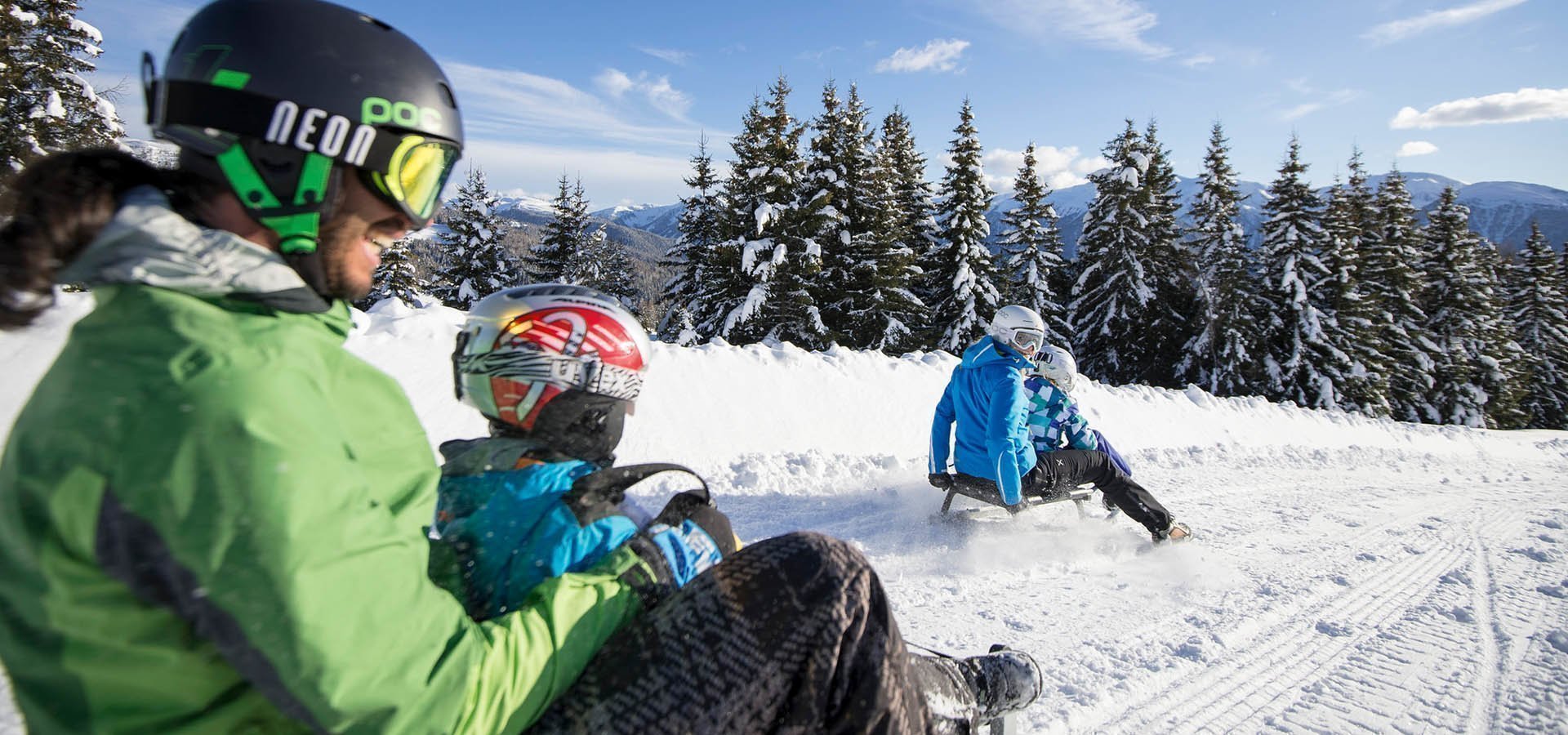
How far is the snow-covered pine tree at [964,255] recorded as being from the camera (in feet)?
80.8

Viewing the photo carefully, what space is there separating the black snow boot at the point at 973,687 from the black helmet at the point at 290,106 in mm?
1801

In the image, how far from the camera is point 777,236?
20.9 meters

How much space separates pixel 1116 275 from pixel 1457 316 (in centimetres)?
1565

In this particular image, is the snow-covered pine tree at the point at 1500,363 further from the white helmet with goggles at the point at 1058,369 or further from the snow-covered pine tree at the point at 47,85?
the snow-covered pine tree at the point at 47,85

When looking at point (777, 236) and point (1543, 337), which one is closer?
point (777, 236)

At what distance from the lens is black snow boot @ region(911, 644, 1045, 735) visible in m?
2.05

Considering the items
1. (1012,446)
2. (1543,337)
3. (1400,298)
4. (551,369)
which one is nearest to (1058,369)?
(1012,446)

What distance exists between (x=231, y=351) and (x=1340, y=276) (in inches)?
1287

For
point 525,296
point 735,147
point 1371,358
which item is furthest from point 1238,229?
point 525,296

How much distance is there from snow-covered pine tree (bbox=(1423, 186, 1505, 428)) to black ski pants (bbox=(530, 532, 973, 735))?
1483 inches

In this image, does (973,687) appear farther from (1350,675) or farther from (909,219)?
(909,219)

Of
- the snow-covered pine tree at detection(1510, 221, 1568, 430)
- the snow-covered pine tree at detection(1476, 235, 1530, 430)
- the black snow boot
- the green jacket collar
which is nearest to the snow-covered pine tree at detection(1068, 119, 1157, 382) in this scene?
the snow-covered pine tree at detection(1476, 235, 1530, 430)

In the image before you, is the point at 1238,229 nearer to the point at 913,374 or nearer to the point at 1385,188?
the point at 1385,188

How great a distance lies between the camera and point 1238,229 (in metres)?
27.4
